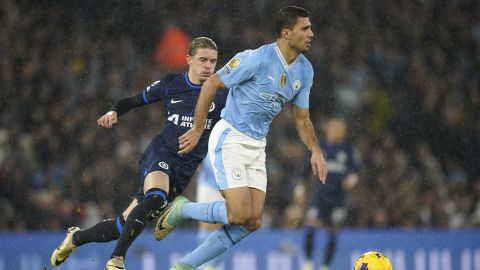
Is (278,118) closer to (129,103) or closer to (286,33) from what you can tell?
(129,103)

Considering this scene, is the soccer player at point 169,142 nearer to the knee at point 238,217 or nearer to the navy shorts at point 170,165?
the navy shorts at point 170,165

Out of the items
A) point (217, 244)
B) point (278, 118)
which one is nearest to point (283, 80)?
point (217, 244)

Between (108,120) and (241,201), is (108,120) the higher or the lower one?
the higher one

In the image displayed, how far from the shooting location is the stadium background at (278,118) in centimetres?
1074

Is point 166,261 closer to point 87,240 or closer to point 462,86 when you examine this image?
point 87,240

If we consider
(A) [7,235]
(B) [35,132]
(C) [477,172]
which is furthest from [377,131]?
(A) [7,235]

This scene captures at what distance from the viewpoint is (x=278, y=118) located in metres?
11.8

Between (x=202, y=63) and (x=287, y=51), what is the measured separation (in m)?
0.85

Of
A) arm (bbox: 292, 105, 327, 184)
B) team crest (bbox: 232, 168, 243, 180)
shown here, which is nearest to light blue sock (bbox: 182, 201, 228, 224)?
team crest (bbox: 232, 168, 243, 180)

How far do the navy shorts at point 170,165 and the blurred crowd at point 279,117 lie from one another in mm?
3737

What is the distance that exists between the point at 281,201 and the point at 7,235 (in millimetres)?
3525

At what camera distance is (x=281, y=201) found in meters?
11.3

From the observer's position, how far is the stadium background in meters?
10.7

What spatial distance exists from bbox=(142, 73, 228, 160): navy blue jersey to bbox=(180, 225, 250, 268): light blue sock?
31.7 inches
